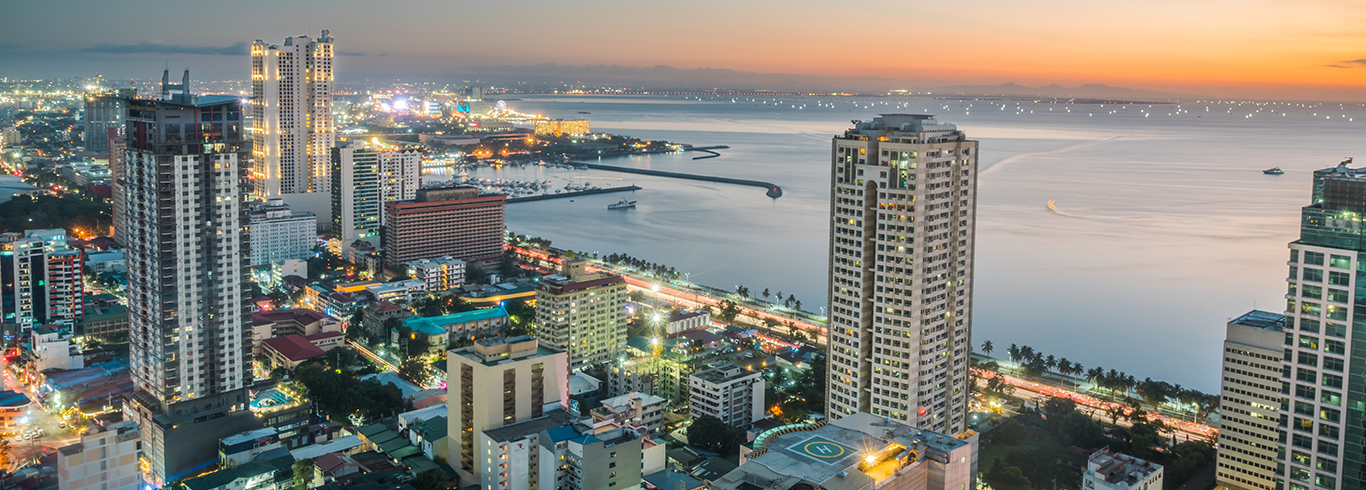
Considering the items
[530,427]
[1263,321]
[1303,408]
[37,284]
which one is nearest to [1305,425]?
[1303,408]

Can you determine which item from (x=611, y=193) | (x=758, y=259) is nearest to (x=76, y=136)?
(x=611, y=193)

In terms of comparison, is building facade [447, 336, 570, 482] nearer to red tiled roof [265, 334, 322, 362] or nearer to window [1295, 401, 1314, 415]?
red tiled roof [265, 334, 322, 362]

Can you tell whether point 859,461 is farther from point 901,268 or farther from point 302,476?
point 302,476

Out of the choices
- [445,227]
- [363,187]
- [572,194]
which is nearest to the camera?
[445,227]

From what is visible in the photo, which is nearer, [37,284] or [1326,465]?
[1326,465]

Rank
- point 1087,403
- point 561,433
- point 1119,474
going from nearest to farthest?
point 1119,474 < point 561,433 < point 1087,403

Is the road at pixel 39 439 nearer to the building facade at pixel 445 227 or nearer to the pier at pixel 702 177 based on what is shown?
the building facade at pixel 445 227

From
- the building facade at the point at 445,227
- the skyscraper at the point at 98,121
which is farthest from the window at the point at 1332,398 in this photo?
the skyscraper at the point at 98,121
